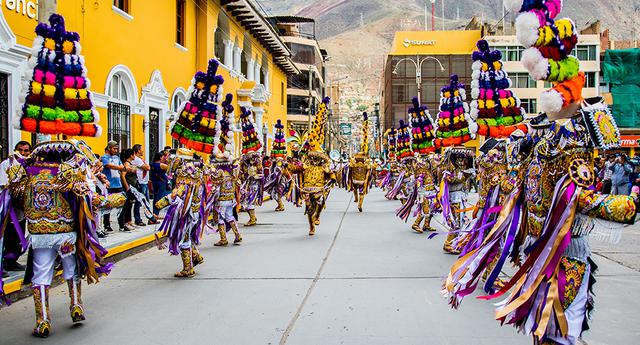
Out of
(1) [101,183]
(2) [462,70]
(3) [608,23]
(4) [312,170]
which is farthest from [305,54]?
(3) [608,23]

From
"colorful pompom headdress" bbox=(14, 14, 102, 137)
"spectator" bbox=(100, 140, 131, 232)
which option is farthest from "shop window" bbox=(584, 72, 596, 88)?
"colorful pompom headdress" bbox=(14, 14, 102, 137)

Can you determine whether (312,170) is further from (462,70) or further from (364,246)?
(462,70)

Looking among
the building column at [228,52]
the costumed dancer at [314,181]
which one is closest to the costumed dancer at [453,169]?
the costumed dancer at [314,181]

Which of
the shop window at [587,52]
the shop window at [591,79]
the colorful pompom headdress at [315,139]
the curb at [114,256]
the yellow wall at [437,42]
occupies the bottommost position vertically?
the curb at [114,256]

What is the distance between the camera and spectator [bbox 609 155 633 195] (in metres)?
19.5

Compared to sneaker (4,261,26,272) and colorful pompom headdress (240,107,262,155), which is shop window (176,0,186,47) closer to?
colorful pompom headdress (240,107,262,155)

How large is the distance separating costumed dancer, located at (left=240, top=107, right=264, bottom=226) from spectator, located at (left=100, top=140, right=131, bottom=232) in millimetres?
3343

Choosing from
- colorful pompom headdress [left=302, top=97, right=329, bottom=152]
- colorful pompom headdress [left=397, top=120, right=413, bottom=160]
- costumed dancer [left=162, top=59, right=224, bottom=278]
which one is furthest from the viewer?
colorful pompom headdress [left=397, top=120, right=413, bottom=160]

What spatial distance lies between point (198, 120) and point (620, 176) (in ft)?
51.7

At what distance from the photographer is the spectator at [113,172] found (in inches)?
447

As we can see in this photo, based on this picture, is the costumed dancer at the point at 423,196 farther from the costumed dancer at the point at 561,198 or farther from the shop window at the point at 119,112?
the shop window at the point at 119,112

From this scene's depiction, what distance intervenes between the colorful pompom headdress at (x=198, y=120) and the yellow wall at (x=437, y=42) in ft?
191

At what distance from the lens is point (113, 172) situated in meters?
11.7

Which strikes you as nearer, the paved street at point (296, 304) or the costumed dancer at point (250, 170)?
the paved street at point (296, 304)
